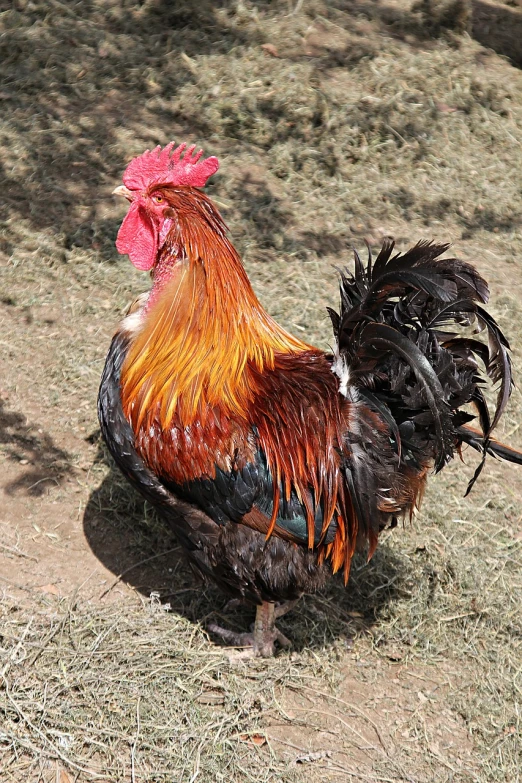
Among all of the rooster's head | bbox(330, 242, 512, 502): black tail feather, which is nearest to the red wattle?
the rooster's head

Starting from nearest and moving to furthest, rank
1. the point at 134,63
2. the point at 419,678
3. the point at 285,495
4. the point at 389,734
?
the point at 285,495 < the point at 389,734 < the point at 419,678 < the point at 134,63

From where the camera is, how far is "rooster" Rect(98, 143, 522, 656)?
3.37 metres

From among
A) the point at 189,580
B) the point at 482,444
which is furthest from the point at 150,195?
the point at 189,580

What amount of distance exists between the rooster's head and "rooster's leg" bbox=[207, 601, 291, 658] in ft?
5.75

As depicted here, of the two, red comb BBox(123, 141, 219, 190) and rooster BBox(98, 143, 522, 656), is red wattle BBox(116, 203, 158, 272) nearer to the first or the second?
rooster BBox(98, 143, 522, 656)

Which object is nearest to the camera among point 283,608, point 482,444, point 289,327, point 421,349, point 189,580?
point 421,349

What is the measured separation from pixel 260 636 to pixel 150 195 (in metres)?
2.17

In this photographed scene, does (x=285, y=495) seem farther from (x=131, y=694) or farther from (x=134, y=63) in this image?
(x=134, y=63)

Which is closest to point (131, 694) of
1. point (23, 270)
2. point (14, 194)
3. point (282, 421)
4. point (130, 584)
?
point (130, 584)

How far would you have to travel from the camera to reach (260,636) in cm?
404

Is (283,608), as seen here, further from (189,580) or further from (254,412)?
(254,412)

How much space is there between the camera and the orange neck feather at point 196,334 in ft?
11.8

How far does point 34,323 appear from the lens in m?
5.42

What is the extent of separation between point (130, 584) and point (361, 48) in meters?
6.13
